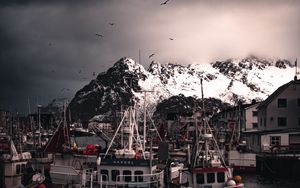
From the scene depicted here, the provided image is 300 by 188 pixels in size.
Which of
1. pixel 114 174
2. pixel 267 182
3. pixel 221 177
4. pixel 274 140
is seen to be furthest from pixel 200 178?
pixel 274 140

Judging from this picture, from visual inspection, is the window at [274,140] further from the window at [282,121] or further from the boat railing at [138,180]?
the boat railing at [138,180]

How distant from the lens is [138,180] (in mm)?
36656

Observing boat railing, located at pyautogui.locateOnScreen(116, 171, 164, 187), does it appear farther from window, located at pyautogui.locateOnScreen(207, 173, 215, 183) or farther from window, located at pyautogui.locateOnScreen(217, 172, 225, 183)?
window, located at pyautogui.locateOnScreen(217, 172, 225, 183)

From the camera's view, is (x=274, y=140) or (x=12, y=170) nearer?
(x=12, y=170)

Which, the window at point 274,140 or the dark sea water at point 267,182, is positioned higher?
the window at point 274,140

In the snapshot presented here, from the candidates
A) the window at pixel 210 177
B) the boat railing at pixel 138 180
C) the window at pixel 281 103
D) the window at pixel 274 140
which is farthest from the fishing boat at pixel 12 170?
the window at pixel 281 103

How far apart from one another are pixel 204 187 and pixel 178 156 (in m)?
35.1

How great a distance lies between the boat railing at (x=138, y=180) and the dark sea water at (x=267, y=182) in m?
21.1

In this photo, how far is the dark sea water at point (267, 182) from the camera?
55.3 meters

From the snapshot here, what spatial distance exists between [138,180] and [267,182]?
25.8m

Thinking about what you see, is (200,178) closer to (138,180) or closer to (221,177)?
(221,177)

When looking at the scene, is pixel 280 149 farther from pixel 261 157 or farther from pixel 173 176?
pixel 173 176

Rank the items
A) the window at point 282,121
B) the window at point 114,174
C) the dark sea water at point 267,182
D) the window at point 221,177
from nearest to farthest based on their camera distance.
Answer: the window at point 114,174 → the window at point 221,177 → the dark sea water at point 267,182 → the window at point 282,121

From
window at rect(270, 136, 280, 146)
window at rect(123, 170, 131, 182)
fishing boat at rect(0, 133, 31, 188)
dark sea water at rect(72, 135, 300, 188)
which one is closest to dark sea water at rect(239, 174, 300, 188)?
dark sea water at rect(72, 135, 300, 188)
